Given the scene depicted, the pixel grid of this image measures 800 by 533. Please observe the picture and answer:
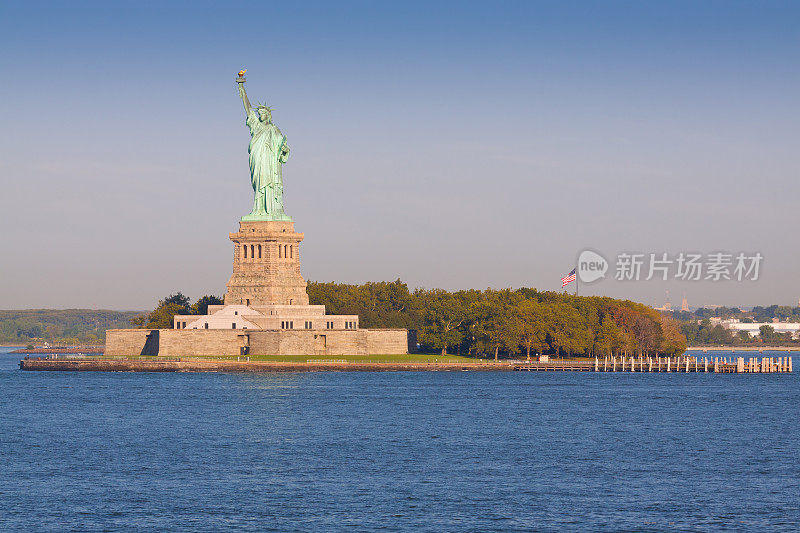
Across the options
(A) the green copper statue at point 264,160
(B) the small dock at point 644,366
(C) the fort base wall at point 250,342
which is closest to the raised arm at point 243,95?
(A) the green copper statue at point 264,160

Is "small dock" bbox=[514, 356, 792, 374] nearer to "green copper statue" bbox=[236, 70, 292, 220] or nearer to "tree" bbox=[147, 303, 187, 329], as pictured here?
"green copper statue" bbox=[236, 70, 292, 220]

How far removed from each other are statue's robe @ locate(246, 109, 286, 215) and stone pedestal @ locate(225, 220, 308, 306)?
7.69ft

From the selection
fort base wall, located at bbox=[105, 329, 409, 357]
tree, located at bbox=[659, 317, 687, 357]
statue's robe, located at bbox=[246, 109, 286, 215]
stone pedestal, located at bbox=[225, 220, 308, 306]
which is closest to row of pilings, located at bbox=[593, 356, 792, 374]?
tree, located at bbox=[659, 317, 687, 357]

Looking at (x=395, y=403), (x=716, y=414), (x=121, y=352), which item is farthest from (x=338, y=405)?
(x=121, y=352)

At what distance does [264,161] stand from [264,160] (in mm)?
110

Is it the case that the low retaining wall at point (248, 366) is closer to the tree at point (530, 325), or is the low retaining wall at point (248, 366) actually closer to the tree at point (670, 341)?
the tree at point (530, 325)

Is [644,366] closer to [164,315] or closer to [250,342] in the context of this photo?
[250,342]

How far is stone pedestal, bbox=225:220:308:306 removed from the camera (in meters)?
118

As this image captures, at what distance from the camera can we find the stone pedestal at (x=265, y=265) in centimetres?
11756

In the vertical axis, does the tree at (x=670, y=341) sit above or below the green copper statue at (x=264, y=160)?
below

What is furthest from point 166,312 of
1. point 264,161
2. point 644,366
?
point 644,366

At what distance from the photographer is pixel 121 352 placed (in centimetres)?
12344

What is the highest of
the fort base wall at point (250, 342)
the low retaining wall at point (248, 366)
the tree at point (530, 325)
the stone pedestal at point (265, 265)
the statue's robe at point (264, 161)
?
the statue's robe at point (264, 161)

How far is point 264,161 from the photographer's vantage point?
392 ft
